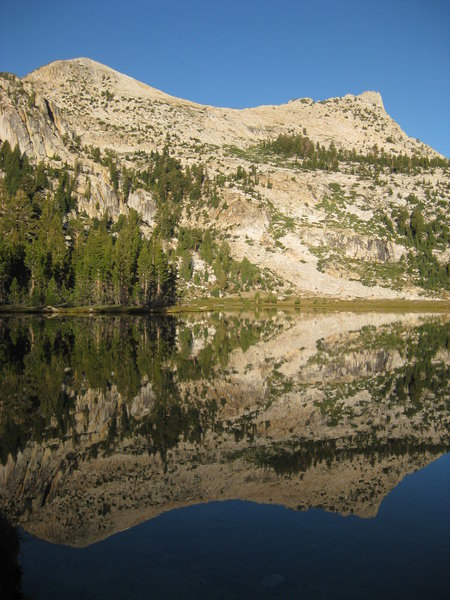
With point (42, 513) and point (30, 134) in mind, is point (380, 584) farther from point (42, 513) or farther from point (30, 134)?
point (30, 134)

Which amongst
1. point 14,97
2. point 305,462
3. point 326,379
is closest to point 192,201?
point 14,97

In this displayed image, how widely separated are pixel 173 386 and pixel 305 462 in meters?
12.0

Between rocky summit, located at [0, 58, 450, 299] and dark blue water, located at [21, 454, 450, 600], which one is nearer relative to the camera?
dark blue water, located at [21, 454, 450, 600]

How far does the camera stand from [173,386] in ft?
89.9

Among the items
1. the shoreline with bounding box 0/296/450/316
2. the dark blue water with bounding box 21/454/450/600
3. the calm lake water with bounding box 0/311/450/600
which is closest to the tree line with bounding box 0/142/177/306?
the shoreline with bounding box 0/296/450/316

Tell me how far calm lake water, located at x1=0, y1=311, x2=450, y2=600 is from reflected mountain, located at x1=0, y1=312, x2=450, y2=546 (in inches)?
3.1

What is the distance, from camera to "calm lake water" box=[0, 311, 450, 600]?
1010 cm

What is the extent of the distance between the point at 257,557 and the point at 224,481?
461 centimetres

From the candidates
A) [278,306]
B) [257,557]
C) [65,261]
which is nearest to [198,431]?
[257,557]

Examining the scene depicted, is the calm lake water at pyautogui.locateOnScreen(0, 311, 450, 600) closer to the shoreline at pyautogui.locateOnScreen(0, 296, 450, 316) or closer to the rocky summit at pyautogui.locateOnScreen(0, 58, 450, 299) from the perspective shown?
the shoreline at pyautogui.locateOnScreen(0, 296, 450, 316)

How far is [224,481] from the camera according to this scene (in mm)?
15328

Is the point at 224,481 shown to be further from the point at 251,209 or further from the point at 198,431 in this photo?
the point at 251,209

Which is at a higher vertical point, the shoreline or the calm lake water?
the shoreline

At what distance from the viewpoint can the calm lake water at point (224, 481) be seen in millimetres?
10102
